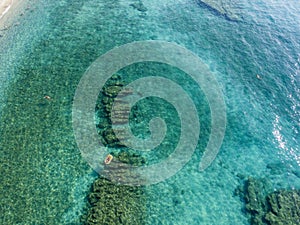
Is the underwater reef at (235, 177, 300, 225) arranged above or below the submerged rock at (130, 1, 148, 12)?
below

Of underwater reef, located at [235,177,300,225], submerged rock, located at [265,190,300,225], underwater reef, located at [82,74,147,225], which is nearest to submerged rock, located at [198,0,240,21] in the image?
underwater reef, located at [82,74,147,225]

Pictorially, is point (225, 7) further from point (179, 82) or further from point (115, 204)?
point (115, 204)

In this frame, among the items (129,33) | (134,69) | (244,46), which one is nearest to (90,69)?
(134,69)

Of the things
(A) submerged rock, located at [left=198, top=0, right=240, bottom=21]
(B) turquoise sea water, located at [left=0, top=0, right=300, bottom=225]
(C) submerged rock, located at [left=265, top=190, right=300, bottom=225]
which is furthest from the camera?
(A) submerged rock, located at [left=198, top=0, right=240, bottom=21]

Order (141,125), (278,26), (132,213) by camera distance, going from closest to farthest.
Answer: (132,213), (141,125), (278,26)

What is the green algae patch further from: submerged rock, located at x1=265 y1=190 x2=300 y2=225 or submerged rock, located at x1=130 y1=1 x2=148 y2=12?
submerged rock, located at x1=130 y1=1 x2=148 y2=12

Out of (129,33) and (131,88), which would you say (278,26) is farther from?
(131,88)
